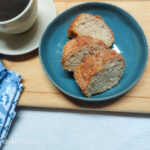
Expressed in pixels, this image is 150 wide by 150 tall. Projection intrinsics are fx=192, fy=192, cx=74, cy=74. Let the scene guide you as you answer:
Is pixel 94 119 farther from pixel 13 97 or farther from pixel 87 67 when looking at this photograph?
pixel 13 97

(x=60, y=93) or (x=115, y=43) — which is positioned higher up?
(x=115, y=43)

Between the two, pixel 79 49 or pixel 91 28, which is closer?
pixel 79 49

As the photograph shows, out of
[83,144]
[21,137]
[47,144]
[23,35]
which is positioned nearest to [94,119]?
[83,144]

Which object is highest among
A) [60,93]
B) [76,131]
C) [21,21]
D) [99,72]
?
[21,21]

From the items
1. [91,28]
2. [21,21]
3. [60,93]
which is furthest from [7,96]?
[91,28]

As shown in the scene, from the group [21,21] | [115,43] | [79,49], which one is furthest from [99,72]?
[21,21]

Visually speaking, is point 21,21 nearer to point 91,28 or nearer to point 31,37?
point 31,37

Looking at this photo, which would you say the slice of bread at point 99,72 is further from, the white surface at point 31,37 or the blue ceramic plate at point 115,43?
the white surface at point 31,37
